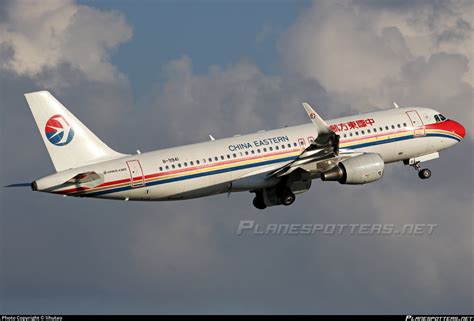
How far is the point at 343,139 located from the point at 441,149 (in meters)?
9.49

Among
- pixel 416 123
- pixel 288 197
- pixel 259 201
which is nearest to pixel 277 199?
pixel 288 197

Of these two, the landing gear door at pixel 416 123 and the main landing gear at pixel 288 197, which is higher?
the landing gear door at pixel 416 123

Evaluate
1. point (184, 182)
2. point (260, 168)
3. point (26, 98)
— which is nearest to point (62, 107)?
point (26, 98)

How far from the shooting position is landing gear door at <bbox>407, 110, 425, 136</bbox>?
76438 mm

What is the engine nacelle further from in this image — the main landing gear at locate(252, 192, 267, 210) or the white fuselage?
the main landing gear at locate(252, 192, 267, 210)

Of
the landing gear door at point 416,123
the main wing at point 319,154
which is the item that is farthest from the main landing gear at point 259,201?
the landing gear door at point 416,123

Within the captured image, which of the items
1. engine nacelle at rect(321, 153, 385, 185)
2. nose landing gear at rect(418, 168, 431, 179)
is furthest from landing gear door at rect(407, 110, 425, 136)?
engine nacelle at rect(321, 153, 385, 185)

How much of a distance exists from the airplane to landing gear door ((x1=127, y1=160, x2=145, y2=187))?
61mm

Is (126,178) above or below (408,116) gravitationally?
below

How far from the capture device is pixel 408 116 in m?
76.5

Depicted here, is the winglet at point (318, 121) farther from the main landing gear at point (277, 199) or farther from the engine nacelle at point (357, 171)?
the main landing gear at point (277, 199)

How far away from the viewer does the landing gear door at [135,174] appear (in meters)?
67.1

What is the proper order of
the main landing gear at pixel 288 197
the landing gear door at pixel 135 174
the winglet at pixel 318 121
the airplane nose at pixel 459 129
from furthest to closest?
the airplane nose at pixel 459 129, the main landing gear at pixel 288 197, the landing gear door at pixel 135 174, the winglet at pixel 318 121

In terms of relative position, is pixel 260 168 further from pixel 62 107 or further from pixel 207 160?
pixel 62 107
